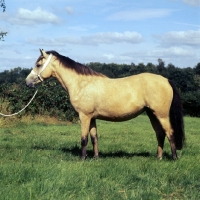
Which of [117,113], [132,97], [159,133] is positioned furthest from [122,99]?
[159,133]

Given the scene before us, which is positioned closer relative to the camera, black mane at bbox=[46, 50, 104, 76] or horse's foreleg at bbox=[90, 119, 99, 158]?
black mane at bbox=[46, 50, 104, 76]

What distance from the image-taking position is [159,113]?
8.08 meters

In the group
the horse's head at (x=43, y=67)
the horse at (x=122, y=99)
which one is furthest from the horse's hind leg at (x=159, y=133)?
the horse's head at (x=43, y=67)

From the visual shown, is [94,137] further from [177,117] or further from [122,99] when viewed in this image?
[177,117]

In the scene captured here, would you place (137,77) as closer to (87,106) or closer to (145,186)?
(87,106)

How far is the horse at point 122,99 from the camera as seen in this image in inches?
317

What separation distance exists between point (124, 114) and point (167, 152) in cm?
215

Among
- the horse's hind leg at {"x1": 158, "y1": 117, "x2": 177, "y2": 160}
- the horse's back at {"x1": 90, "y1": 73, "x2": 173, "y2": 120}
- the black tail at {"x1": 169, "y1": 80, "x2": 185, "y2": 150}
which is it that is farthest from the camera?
the black tail at {"x1": 169, "y1": 80, "x2": 185, "y2": 150}

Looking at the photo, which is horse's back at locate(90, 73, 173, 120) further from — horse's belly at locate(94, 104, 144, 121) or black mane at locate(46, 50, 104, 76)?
black mane at locate(46, 50, 104, 76)

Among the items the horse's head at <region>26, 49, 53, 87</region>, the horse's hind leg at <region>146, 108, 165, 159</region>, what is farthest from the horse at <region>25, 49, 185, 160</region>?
the horse's head at <region>26, 49, 53, 87</region>

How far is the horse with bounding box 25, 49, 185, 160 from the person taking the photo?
26.5ft

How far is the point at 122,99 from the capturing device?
8.08 meters

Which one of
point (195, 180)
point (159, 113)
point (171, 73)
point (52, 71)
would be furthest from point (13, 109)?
point (171, 73)

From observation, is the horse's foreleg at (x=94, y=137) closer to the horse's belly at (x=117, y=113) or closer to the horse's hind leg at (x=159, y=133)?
the horse's belly at (x=117, y=113)
